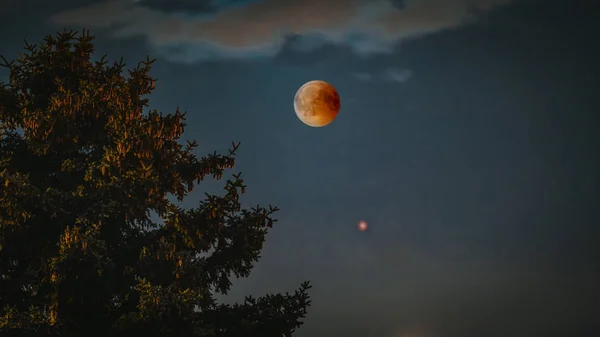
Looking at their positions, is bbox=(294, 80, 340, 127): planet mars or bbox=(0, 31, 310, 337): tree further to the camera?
bbox=(294, 80, 340, 127): planet mars

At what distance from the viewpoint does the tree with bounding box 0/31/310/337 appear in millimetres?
14430

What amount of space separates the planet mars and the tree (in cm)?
1441

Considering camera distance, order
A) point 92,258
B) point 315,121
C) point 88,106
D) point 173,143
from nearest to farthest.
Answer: point 92,258 → point 88,106 → point 173,143 → point 315,121

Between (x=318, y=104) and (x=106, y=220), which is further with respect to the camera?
(x=318, y=104)

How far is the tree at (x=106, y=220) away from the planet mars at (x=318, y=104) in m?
14.4

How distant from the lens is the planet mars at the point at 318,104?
1244 inches

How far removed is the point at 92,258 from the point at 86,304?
57.8 inches

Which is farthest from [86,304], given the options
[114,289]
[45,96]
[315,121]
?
[315,121]

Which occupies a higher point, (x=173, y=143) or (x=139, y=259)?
(x=173, y=143)

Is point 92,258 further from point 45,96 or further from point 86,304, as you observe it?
point 45,96

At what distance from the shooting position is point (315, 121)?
31.4 meters

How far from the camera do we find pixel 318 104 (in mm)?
31781

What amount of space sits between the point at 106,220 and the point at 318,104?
1706 cm

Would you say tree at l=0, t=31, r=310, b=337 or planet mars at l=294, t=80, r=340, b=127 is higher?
planet mars at l=294, t=80, r=340, b=127
